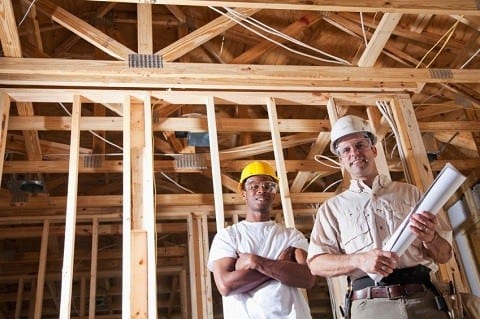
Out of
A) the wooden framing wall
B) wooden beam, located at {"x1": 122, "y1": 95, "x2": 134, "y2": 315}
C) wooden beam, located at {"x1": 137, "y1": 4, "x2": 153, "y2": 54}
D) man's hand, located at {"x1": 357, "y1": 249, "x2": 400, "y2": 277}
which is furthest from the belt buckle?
wooden beam, located at {"x1": 137, "y1": 4, "x2": 153, "y2": 54}

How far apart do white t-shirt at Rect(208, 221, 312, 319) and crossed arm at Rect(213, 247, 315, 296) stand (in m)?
0.05

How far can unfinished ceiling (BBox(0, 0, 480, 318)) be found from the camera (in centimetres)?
332

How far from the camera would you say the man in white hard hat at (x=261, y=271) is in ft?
7.41

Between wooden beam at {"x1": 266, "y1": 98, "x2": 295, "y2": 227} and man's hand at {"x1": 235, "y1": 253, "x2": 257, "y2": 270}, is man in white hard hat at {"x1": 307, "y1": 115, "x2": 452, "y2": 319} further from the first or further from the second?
wooden beam at {"x1": 266, "y1": 98, "x2": 295, "y2": 227}

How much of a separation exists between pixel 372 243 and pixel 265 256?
1.87ft

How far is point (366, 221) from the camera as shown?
2139 millimetres

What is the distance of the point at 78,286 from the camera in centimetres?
711

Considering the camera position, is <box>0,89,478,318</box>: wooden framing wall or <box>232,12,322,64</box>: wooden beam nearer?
<box>0,89,478,318</box>: wooden framing wall

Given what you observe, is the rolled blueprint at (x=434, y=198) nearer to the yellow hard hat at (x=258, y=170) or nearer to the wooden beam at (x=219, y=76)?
the yellow hard hat at (x=258, y=170)

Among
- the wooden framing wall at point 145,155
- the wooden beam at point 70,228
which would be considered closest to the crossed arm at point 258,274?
the wooden framing wall at point 145,155

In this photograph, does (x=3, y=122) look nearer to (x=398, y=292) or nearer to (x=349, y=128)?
(x=349, y=128)

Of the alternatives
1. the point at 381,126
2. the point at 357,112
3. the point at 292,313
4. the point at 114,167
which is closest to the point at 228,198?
the point at 114,167

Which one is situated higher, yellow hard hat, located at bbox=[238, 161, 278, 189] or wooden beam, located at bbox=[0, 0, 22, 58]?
wooden beam, located at bbox=[0, 0, 22, 58]

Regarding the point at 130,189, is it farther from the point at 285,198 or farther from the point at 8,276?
the point at 8,276
